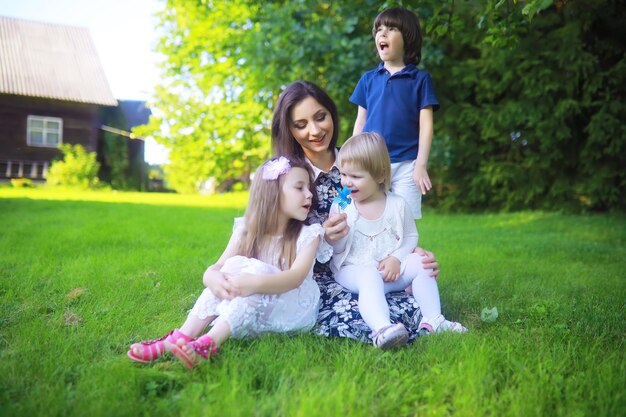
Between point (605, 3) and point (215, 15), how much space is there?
36.4ft

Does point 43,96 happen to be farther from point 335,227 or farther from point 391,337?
point 391,337

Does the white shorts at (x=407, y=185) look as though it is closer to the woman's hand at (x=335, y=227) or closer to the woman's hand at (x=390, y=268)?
the woman's hand at (x=390, y=268)

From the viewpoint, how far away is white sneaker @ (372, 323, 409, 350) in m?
2.23

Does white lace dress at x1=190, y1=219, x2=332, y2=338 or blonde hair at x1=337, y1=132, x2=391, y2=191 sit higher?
blonde hair at x1=337, y1=132, x2=391, y2=191

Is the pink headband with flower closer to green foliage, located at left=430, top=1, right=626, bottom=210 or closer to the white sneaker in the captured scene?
the white sneaker

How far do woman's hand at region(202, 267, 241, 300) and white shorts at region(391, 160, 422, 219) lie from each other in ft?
4.05

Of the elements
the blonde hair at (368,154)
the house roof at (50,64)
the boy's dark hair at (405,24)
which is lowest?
the blonde hair at (368,154)

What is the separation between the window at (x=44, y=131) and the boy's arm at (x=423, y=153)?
18.1 m

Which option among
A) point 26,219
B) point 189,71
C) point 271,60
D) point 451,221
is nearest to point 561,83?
point 451,221

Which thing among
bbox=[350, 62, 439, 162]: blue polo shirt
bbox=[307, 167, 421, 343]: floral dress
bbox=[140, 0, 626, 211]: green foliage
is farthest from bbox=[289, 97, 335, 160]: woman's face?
bbox=[140, 0, 626, 211]: green foliage

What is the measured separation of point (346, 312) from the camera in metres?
2.59

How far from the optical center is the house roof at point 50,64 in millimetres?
18031

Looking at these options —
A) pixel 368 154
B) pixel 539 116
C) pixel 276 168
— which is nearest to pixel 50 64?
pixel 539 116

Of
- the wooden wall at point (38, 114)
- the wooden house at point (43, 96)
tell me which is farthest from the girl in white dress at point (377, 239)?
the wooden wall at point (38, 114)
